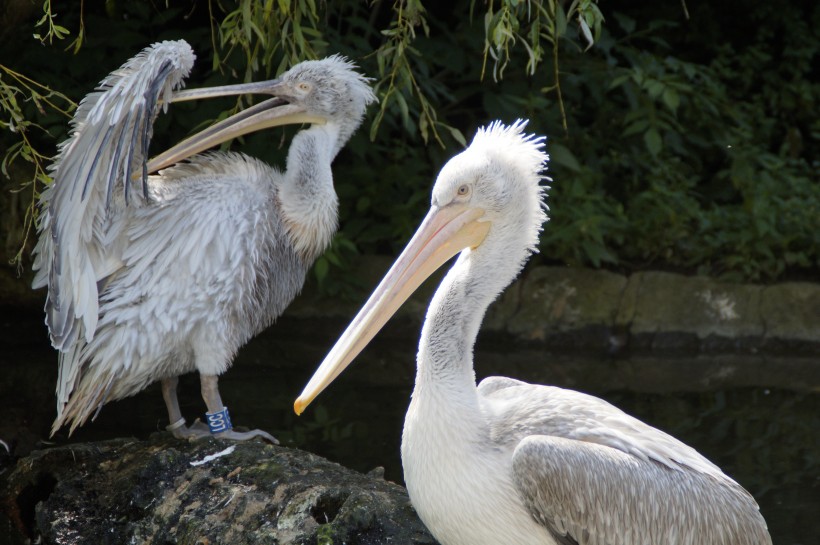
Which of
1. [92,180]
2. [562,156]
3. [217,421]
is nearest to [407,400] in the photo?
[217,421]

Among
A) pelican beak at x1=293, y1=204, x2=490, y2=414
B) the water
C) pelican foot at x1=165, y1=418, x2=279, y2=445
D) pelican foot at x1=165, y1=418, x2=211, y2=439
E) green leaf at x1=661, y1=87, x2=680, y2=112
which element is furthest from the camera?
green leaf at x1=661, y1=87, x2=680, y2=112

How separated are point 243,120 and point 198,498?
1737mm

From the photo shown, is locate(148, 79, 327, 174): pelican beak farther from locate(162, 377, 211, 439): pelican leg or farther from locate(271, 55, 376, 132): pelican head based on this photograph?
locate(162, 377, 211, 439): pelican leg

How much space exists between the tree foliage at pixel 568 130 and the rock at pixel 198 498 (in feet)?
7.71

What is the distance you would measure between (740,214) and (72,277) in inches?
187

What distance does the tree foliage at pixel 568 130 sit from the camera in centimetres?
627

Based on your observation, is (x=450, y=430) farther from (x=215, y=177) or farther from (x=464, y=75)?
(x=464, y=75)

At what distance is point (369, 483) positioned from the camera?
3561mm

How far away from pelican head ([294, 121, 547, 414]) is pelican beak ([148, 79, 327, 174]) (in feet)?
4.69

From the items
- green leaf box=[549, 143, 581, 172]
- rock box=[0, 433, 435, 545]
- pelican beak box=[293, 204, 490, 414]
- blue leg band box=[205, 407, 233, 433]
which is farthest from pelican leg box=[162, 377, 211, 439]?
green leaf box=[549, 143, 581, 172]

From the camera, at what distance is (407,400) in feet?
18.6

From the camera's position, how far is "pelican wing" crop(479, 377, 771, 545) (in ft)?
10.2

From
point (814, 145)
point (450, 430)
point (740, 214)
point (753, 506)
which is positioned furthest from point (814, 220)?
point (450, 430)

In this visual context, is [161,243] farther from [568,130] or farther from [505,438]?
[568,130]
